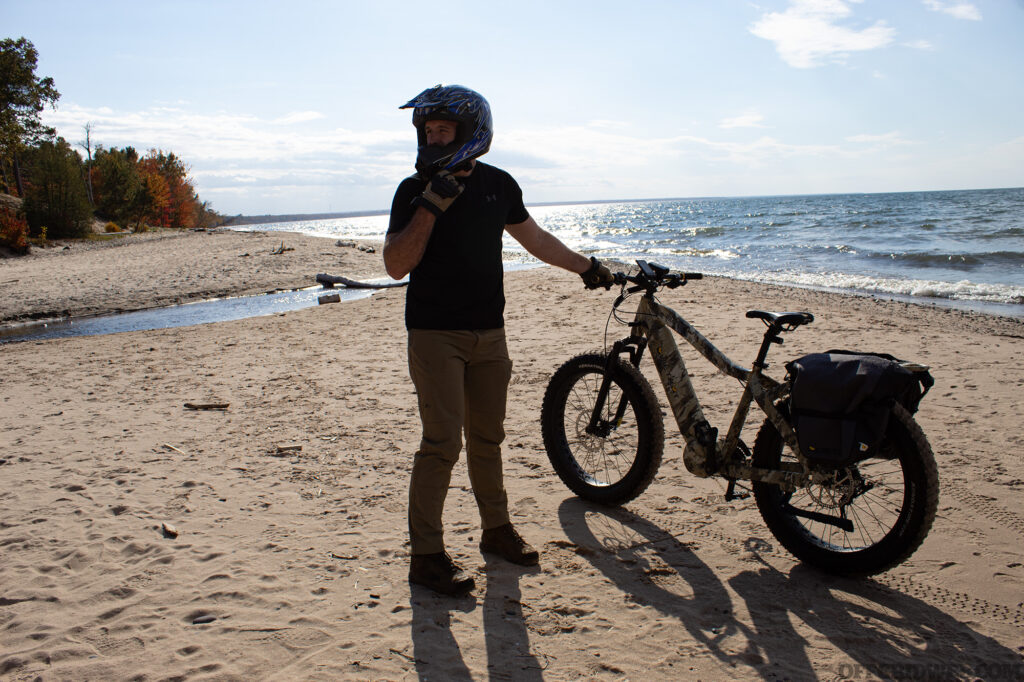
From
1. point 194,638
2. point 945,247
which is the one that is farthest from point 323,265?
point 945,247

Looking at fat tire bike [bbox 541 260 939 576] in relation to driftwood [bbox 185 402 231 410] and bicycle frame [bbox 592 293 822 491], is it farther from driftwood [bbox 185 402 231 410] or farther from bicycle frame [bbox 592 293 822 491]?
driftwood [bbox 185 402 231 410]

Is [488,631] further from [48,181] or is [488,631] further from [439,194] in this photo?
[48,181]

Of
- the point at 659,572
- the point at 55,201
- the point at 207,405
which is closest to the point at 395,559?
the point at 659,572

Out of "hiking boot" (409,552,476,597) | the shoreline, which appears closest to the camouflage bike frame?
"hiking boot" (409,552,476,597)

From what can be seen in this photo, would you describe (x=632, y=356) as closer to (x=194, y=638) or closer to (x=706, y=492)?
(x=706, y=492)

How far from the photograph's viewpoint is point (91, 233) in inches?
1346

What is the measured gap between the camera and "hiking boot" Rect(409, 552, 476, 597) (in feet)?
10.0

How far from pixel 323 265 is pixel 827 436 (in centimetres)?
1940

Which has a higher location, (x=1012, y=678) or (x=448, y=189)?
(x=448, y=189)

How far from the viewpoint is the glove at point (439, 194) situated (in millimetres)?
2684

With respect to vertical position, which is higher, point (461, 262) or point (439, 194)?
point (439, 194)

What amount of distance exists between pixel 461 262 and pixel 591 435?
5.35 ft

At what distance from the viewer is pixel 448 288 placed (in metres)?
3.02

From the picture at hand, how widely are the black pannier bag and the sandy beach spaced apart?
0.75 m
